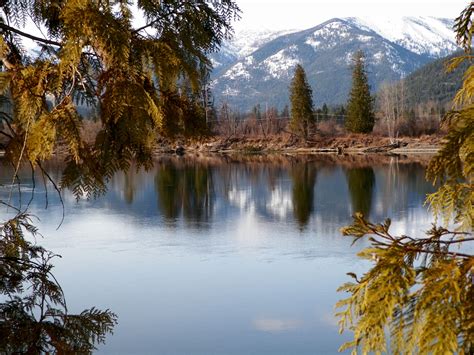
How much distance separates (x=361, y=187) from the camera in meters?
21.7

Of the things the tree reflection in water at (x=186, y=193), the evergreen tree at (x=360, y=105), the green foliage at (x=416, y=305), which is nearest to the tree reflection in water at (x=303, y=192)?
the tree reflection in water at (x=186, y=193)

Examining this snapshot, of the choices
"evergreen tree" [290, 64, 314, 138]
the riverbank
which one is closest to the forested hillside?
the riverbank

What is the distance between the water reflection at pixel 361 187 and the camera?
56.2 ft

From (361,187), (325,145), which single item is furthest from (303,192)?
(325,145)

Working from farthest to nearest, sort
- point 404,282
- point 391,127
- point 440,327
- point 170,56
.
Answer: point 391,127 → point 170,56 → point 404,282 → point 440,327

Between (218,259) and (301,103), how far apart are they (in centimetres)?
3831

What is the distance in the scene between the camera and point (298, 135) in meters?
50.6

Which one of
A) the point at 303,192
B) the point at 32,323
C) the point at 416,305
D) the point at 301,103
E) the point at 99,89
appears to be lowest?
the point at 303,192

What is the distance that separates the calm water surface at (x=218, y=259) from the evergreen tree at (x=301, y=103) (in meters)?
26.1

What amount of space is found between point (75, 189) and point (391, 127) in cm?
4903

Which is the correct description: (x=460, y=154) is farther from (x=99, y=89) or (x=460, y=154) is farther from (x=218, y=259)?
(x=218, y=259)

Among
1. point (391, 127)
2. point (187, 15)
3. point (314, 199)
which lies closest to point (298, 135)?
point (391, 127)

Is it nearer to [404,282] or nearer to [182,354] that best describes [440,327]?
[404,282]

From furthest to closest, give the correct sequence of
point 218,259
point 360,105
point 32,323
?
point 360,105 → point 218,259 → point 32,323
